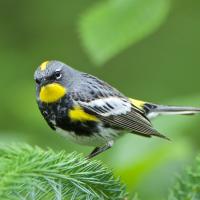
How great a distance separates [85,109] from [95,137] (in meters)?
0.19

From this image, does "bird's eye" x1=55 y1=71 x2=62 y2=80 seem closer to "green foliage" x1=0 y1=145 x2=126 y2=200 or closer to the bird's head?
the bird's head

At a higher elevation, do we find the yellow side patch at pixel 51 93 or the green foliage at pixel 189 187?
the yellow side patch at pixel 51 93

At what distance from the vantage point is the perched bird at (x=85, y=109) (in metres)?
4.25

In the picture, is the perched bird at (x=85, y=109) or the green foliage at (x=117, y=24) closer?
the green foliage at (x=117, y=24)

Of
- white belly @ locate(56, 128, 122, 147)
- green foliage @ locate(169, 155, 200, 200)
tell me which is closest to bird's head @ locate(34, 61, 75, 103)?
white belly @ locate(56, 128, 122, 147)

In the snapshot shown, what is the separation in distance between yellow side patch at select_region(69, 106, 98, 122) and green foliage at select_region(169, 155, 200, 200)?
1428 millimetres

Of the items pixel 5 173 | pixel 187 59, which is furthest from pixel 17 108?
pixel 5 173

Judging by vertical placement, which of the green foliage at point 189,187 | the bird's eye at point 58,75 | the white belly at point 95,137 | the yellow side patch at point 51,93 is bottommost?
the green foliage at point 189,187

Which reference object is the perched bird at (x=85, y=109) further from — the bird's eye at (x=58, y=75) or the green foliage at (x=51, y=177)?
the green foliage at (x=51, y=177)

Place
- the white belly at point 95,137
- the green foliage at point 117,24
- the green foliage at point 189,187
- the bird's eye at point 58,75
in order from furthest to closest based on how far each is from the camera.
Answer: the bird's eye at point 58,75 < the white belly at point 95,137 < the green foliage at point 117,24 < the green foliage at point 189,187

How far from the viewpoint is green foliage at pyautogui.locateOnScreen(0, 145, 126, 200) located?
2.41 m

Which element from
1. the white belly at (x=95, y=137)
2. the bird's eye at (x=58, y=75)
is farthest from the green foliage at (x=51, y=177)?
the bird's eye at (x=58, y=75)

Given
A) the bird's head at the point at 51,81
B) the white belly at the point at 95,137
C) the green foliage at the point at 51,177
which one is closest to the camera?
the green foliage at the point at 51,177

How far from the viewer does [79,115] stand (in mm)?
4289
